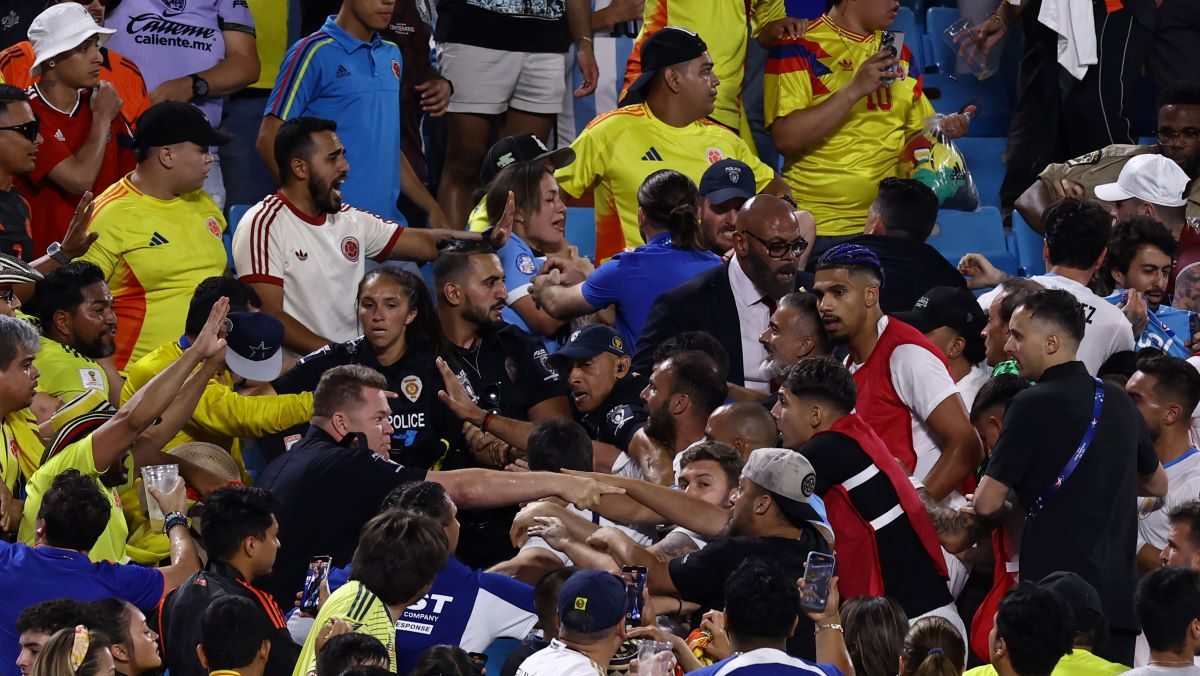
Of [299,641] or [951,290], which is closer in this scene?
[299,641]

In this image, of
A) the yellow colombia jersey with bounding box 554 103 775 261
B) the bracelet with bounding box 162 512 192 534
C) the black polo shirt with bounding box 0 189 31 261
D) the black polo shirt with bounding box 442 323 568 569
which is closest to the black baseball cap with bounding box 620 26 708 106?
the yellow colombia jersey with bounding box 554 103 775 261

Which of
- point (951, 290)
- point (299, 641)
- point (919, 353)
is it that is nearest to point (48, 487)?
point (299, 641)

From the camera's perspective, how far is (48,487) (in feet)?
20.8

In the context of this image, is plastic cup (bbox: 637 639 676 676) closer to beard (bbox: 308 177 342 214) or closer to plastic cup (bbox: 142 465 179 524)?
plastic cup (bbox: 142 465 179 524)

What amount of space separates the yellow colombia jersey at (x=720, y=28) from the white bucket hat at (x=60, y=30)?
2851mm

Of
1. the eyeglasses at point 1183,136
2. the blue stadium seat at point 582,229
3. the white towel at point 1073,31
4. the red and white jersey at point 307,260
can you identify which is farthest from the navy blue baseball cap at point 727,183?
the white towel at point 1073,31

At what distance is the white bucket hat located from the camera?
332 inches

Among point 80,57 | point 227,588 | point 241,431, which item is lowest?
point 241,431

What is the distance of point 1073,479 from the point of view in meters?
6.35

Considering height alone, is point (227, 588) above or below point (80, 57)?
below

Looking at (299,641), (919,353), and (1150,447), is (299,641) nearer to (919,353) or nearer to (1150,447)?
(919,353)

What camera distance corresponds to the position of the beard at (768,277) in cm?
777

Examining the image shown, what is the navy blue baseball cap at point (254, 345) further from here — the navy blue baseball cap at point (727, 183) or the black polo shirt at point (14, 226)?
the navy blue baseball cap at point (727, 183)

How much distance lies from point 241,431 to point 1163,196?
4.61m
